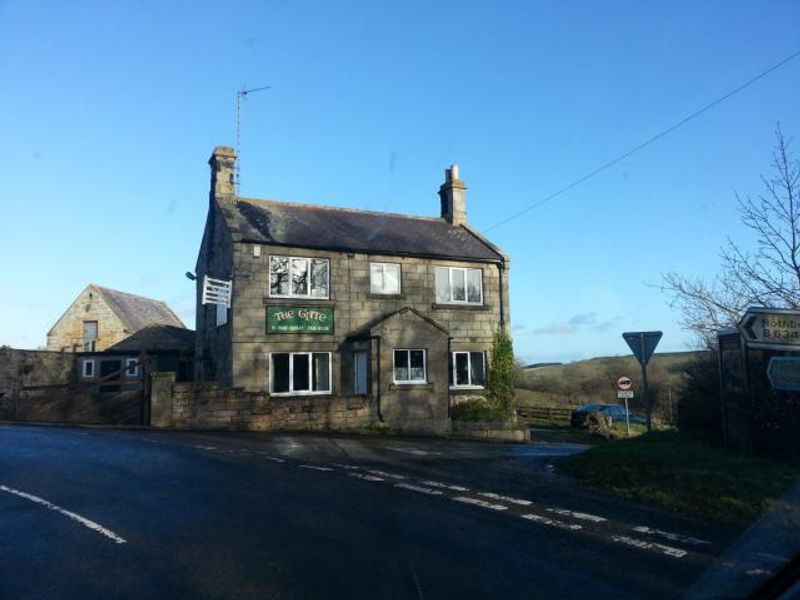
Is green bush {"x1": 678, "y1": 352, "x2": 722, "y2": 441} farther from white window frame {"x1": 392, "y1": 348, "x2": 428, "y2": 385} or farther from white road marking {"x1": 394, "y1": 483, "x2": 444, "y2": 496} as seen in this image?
white window frame {"x1": 392, "y1": 348, "x2": 428, "y2": 385}

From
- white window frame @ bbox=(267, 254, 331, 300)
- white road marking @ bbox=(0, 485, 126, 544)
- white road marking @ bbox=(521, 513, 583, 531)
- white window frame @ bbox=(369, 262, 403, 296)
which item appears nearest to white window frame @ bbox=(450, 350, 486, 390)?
white window frame @ bbox=(369, 262, 403, 296)

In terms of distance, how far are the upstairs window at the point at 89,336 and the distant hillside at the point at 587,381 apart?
31.5 metres

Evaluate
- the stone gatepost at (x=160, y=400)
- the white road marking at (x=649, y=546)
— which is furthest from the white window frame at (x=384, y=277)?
the white road marking at (x=649, y=546)

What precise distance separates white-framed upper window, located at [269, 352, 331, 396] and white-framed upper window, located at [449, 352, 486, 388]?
5.10m

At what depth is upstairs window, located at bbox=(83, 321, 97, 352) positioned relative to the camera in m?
48.0

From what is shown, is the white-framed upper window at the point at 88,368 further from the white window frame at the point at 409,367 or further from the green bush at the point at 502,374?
the green bush at the point at 502,374

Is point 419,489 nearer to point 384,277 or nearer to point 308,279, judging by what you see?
point 308,279

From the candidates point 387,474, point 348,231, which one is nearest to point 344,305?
point 348,231

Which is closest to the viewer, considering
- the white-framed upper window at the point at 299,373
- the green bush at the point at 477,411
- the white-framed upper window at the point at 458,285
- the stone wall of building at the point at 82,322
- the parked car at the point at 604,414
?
the white-framed upper window at the point at 299,373

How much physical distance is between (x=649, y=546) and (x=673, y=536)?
563mm

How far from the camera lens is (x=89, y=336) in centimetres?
4841

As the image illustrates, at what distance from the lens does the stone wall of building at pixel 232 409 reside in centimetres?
1906

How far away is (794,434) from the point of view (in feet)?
33.2

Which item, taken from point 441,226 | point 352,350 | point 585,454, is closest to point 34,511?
point 585,454
